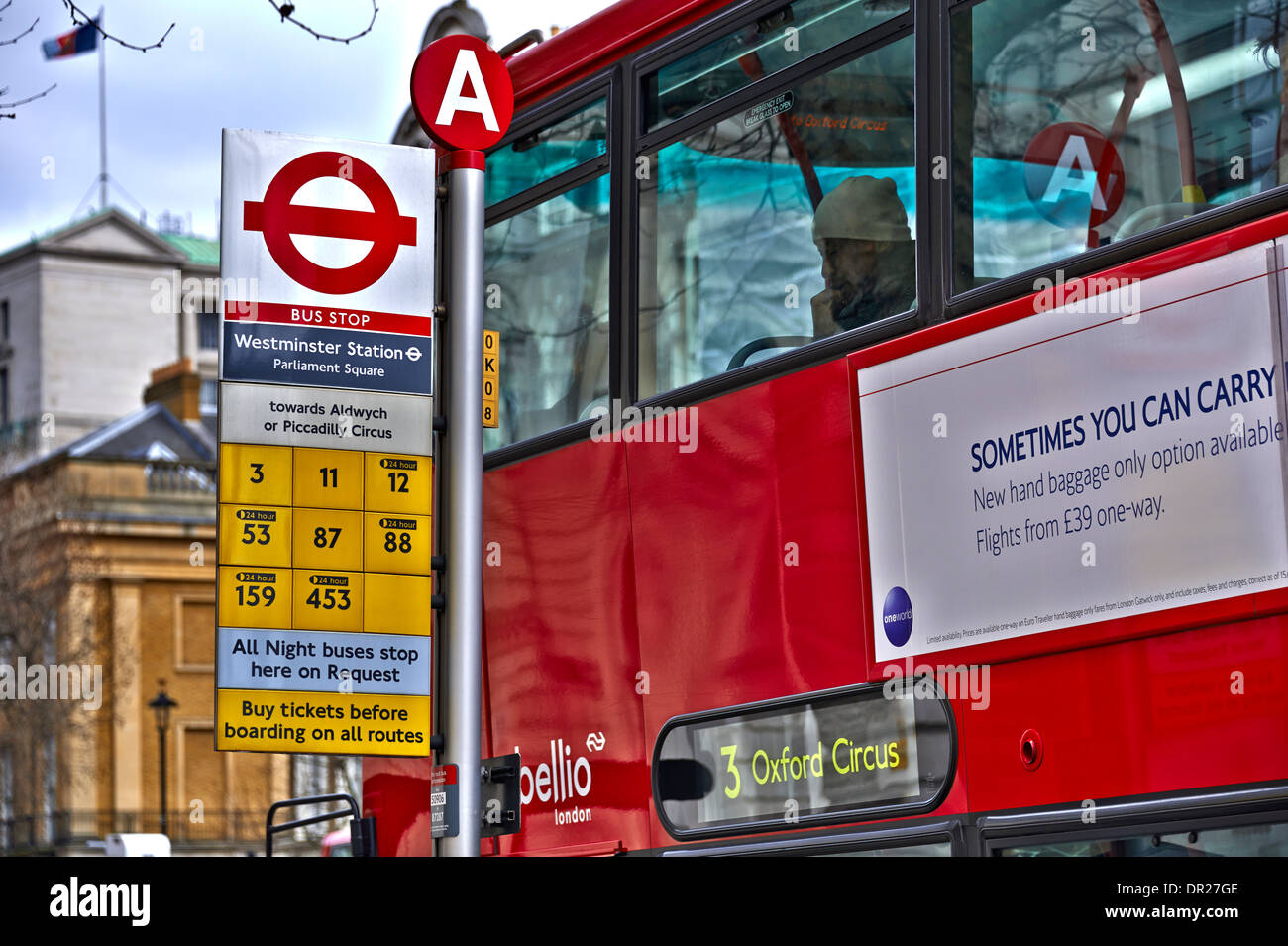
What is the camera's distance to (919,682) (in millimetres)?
5305

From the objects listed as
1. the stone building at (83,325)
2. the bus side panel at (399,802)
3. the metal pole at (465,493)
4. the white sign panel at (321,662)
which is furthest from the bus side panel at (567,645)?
the stone building at (83,325)

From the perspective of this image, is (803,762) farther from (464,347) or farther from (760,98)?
(760,98)

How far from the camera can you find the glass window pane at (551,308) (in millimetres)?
Result: 7164

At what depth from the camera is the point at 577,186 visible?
7348mm

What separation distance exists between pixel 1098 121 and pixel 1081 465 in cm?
99

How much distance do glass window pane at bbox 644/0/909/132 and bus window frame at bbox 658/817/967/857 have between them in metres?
2.33

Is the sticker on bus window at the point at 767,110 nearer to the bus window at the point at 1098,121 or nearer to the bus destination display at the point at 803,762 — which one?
the bus window at the point at 1098,121

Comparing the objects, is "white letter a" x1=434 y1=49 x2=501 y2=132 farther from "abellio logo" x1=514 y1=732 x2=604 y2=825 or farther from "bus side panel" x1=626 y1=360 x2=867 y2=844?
"abellio logo" x1=514 y1=732 x2=604 y2=825

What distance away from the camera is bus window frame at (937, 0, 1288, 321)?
14.9ft

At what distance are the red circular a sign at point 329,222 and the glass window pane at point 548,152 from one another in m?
1.16
